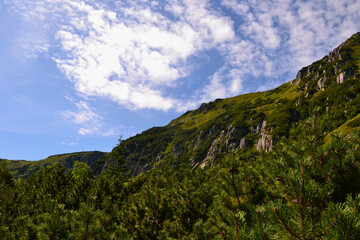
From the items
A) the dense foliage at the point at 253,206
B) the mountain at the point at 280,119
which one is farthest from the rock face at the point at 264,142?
the dense foliage at the point at 253,206

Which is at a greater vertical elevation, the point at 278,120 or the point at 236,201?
the point at 278,120

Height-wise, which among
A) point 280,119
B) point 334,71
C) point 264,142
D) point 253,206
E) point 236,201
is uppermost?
point 334,71

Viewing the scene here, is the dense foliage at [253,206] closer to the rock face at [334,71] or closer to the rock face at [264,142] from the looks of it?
the rock face at [264,142]

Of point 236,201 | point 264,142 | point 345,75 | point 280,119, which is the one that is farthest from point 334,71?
point 236,201

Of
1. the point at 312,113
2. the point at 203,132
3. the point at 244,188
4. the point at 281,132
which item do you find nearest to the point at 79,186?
the point at 244,188

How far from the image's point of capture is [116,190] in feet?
58.7

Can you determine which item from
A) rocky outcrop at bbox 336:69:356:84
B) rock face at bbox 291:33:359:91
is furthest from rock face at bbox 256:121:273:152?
rocky outcrop at bbox 336:69:356:84

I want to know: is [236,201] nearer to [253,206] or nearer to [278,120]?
[253,206]

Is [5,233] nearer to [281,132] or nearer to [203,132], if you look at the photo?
[281,132]

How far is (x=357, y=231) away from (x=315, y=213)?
1145 millimetres

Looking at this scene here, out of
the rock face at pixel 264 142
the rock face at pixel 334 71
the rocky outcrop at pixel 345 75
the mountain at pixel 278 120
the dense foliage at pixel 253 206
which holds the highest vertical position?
the rock face at pixel 334 71

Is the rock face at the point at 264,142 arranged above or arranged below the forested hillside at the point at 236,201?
above

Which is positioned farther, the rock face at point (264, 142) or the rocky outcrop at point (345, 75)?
the rocky outcrop at point (345, 75)

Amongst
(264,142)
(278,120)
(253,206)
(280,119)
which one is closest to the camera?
(253,206)
